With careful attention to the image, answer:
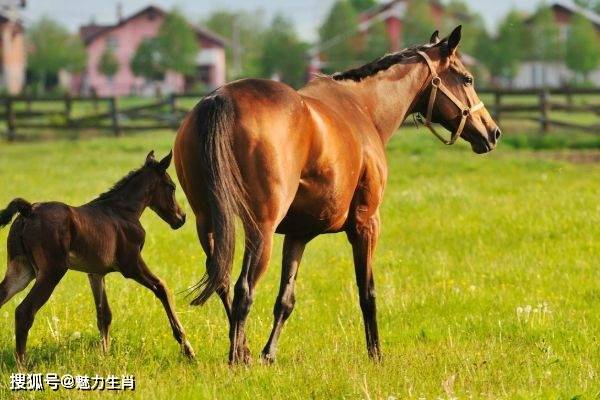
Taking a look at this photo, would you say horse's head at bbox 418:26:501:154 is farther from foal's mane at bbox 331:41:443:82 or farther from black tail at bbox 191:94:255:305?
black tail at bbox 191:94:255:305

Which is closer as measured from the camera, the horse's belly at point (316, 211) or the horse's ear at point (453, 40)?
the horse's belly at point (316, 211)

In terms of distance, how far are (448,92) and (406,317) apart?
1.90 meters

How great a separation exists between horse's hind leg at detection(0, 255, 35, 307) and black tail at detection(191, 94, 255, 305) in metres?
1.33

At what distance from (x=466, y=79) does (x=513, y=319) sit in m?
1.94

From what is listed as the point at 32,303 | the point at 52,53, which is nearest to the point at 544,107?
the point at 32,303

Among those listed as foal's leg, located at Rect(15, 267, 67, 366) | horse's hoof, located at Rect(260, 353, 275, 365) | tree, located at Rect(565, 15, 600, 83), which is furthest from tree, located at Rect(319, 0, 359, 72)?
foal's leg, located at Rect(15, 267, 67, 366)

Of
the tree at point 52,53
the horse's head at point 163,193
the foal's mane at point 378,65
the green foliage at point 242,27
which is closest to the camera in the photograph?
the horse's head at point 163,193

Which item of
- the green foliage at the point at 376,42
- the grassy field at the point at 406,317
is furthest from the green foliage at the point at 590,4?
the grassy field at the point at 406,317

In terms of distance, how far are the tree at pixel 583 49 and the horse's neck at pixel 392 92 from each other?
8116cm

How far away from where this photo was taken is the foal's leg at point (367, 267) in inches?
285

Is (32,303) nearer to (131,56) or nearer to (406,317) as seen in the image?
(406,317)

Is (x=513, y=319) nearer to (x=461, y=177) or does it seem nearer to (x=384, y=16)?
(x=461, y=177)

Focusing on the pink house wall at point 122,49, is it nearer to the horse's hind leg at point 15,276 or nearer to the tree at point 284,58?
the tree at point 284,58

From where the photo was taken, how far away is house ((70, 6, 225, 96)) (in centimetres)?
10556
